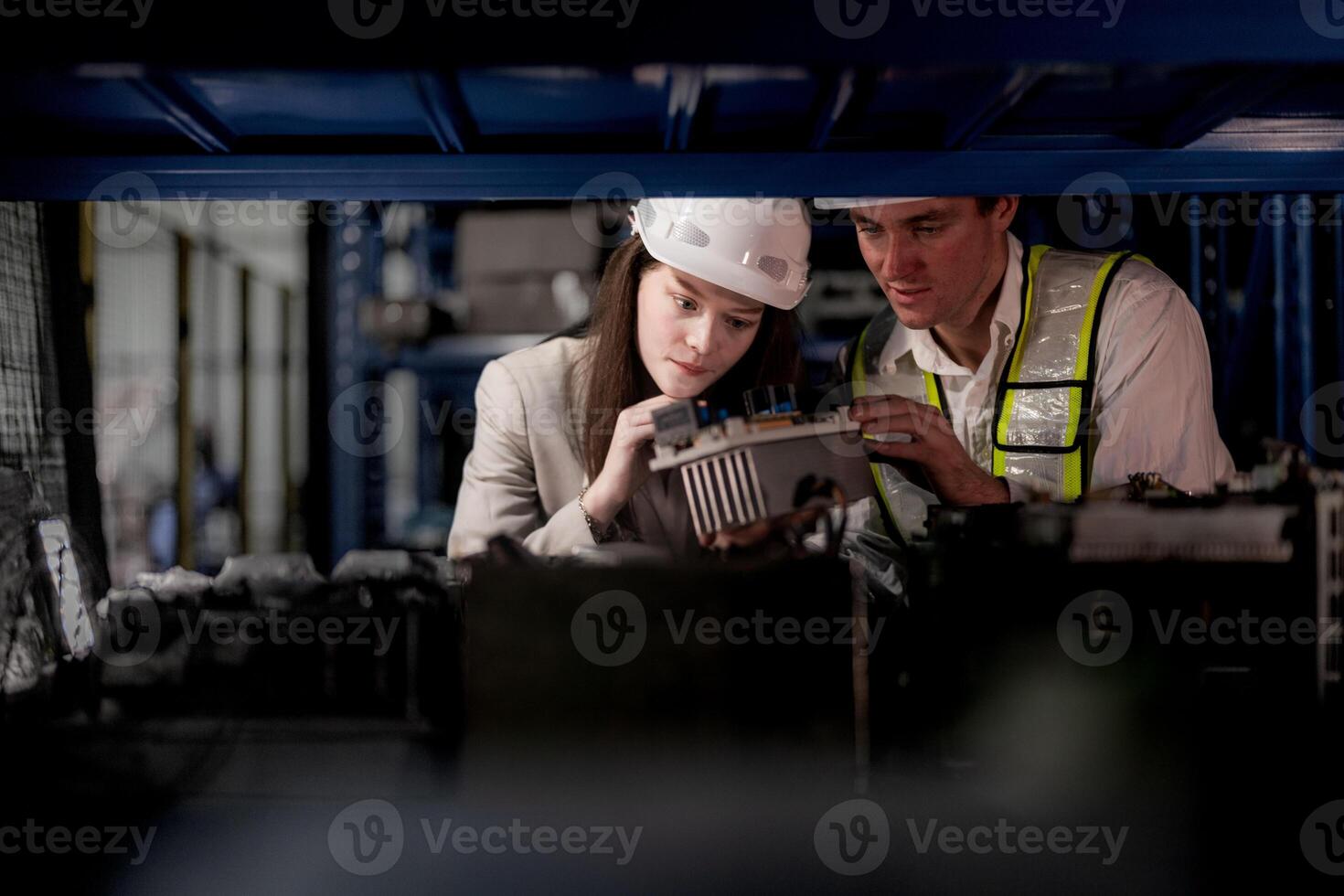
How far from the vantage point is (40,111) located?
1.47 metres

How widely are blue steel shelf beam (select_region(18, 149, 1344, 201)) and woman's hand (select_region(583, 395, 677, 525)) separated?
485 millimetres

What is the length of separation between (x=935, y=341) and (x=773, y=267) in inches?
21.8

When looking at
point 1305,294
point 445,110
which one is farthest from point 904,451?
point 1305,294

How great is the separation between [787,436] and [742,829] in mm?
549

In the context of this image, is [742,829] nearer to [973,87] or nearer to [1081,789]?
[1081,789]

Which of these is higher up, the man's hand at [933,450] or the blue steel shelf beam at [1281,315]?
the blue steel shelf beam at [1281,315]

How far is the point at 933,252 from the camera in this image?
1928mm

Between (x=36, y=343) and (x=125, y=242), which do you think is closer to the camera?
(x=36, y=343)

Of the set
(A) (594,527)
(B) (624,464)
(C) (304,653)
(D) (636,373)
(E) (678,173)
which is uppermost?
(E) (678,173)

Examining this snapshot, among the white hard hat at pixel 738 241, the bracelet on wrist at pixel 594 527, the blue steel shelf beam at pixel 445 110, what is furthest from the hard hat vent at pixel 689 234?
the bracelet on wrist at pixel 594 527

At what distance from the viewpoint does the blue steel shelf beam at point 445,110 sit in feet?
4.25

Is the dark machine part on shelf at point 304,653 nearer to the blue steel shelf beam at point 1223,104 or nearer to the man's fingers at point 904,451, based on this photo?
the man's fingers at point 904,451

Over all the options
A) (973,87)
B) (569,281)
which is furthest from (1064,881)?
(569,281)

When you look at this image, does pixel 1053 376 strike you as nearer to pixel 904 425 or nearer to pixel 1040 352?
pixel 1040 352
